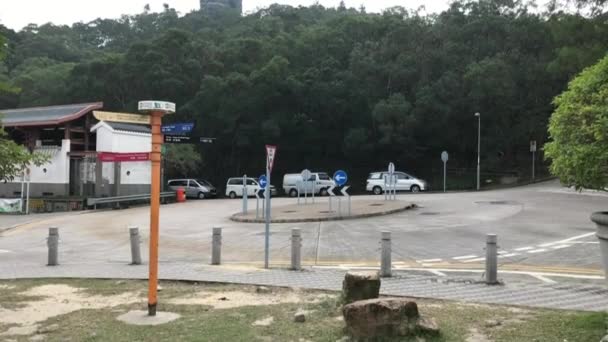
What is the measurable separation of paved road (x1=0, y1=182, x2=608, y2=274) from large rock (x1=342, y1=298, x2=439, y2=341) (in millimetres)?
6182

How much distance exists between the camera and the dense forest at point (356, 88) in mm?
47688

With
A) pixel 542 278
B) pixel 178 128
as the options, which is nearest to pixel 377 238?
pixel 542 278

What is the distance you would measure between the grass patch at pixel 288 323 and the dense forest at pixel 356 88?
41.0 meters

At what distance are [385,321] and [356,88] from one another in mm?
46741

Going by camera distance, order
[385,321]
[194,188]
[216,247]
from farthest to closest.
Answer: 1. [194,188]
2. [216,247]
3. [385,321]

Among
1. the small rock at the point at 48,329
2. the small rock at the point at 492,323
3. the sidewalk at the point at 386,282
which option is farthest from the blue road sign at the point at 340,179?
the small rock at the point at 48,329

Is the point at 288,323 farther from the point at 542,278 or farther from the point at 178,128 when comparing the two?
the point at 178,128

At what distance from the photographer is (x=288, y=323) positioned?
6617 millimetres

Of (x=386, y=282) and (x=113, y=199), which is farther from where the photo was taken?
(x=113, y=199)

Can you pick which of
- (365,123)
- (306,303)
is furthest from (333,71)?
(306,303)

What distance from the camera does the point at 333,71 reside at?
52312mm

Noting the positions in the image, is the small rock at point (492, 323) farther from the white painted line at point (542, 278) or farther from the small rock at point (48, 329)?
the small rock at point (48, 329)

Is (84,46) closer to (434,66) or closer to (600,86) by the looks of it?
(434,66)

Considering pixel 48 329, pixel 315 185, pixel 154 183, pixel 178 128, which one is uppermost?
pixel 178 128
